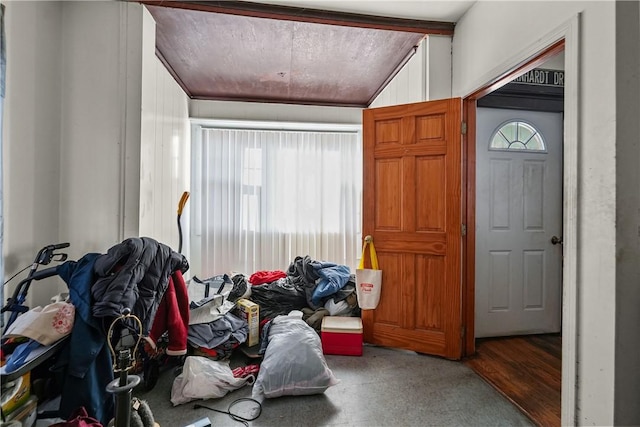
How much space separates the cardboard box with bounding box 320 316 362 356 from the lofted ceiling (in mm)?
2468

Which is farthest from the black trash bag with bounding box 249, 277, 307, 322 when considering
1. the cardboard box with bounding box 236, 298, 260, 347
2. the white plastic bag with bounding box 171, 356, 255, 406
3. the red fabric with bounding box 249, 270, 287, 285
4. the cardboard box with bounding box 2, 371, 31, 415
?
the cardboard box with bounding box 2, 371, 31, 415

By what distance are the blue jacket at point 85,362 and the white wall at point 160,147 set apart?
0.83 m

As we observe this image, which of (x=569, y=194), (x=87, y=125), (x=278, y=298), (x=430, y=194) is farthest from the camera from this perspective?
(x=278, y=298)

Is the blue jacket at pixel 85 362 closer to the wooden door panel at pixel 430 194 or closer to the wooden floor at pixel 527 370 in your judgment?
the wooden door panel at pixel 430 194

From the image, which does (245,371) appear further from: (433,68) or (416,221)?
(433,68)

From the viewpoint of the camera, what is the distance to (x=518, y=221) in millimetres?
2807

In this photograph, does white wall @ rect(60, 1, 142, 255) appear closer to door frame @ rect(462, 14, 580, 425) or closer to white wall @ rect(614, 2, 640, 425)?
door frame @ rect(462, 14, 580, 425)

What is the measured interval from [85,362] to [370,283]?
1.92 metres

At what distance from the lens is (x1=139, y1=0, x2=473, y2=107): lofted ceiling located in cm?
216

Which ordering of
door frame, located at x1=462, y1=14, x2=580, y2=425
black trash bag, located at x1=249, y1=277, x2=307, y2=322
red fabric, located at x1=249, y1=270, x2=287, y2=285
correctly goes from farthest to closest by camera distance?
red fabric, located at x1=249, y1=270, x2=287, y2=285
black trash bag, located at x1=249, y1=277, x2=307, y2=322
door frame, located at x1=462, y1=14, x2=580, y2=425

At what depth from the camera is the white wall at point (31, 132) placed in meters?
1.58

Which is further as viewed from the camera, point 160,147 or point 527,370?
point 160,147

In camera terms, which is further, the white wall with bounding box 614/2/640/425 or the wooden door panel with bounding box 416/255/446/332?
the wooden door panel with bounding box 416/255/446/332

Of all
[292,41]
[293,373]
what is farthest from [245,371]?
[292,41]
